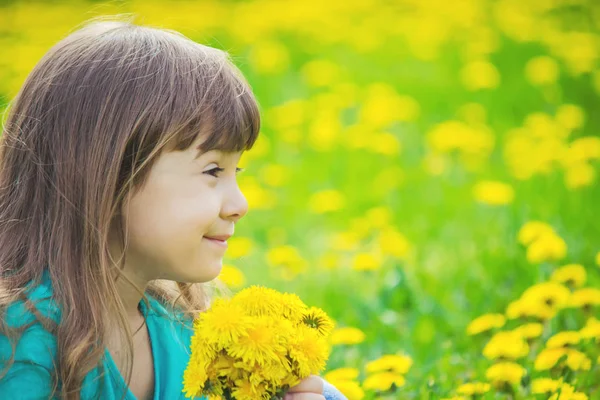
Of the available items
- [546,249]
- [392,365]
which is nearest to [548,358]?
[392,365]

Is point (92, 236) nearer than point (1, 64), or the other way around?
point (92, 236)

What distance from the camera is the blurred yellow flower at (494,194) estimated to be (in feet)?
10.7

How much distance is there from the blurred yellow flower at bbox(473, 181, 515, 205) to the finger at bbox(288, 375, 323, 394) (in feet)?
6.36

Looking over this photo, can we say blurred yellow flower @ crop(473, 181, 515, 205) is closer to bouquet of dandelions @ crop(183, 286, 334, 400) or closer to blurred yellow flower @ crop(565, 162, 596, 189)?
blurred yellow flower @ crop(565, 162, 596, 189)

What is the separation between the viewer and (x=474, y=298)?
2.71 meters

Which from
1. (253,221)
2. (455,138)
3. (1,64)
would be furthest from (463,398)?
(1,64)

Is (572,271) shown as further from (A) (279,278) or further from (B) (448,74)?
(B) (448,74)

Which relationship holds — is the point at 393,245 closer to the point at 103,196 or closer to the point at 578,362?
the point at 578,362

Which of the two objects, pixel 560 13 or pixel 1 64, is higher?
pixel 560 13

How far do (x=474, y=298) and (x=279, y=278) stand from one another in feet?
2.21

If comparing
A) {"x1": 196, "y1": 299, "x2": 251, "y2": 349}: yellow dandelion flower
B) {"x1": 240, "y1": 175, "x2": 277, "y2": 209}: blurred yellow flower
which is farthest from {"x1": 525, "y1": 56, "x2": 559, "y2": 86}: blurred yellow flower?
{"x1": 196, "y1": 299, "x2": 251, "y2": 349}: yellow dandelion flower

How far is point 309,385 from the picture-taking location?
147cm

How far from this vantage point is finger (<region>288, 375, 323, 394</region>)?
4.83ft

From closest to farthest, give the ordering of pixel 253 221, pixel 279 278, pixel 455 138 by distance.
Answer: pixel 279 278, pixel 253 221, pixel 455 138
